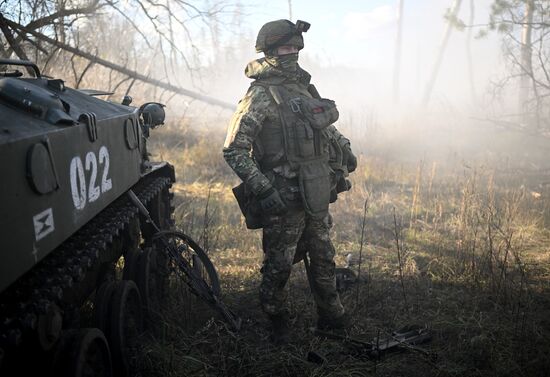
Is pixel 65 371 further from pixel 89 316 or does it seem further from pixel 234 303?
pixel 234 303

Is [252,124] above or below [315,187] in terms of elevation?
above

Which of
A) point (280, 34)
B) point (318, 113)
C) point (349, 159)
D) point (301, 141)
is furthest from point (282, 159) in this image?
point (280, 34)

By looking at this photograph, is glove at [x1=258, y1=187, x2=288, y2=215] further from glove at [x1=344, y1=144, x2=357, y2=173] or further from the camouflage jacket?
glove at [x1=344, y1=144, x2=357, y2=173]

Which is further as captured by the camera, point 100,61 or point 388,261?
point 100,61

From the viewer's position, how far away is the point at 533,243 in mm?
6012

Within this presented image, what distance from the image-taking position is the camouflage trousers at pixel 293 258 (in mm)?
3568

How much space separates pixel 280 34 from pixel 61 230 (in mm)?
2086

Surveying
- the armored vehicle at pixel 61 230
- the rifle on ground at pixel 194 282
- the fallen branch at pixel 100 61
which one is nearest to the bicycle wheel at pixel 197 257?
the rifle on ground at pixel 194 282

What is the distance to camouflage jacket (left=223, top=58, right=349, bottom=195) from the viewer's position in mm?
3354

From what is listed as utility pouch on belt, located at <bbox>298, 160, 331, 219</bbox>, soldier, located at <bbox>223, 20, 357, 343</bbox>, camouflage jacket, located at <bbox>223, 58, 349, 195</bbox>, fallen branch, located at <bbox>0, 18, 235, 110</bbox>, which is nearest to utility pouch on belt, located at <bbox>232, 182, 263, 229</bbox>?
soldier, located at <bbox>223, 20, 357, 343</bbox>

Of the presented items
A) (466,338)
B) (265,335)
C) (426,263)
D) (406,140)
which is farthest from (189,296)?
(406,140)

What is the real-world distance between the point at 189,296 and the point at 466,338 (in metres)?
2.26

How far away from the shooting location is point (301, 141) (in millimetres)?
3490

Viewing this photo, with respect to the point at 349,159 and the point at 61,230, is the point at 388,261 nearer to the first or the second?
the point at 349,159
